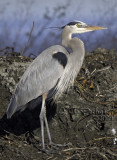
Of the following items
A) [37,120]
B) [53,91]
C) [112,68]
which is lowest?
[37,120]

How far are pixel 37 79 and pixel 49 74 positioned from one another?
21 centimetres

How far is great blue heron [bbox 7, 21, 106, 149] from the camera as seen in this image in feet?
16.7

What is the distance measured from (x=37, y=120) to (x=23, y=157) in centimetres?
114

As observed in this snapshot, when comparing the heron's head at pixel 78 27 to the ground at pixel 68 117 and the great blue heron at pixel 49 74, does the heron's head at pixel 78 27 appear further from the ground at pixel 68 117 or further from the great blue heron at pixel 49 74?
the ground at pixel 68 117

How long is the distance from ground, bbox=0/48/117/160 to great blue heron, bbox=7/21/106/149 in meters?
0.29

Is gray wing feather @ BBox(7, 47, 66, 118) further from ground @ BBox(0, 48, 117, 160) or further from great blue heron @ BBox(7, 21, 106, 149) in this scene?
ground @ BBox(0, 48, 117, 160)

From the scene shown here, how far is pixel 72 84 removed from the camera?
5191 mm

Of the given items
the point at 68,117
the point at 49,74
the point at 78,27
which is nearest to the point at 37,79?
the point at 49,74

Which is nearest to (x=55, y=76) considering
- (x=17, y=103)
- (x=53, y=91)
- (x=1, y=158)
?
(x=53, y=91)

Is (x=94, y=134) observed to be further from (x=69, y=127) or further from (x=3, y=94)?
(x=3, y=94)

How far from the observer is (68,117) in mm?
5305

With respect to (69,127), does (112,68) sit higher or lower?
higher

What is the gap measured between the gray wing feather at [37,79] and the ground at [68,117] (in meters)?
0.38

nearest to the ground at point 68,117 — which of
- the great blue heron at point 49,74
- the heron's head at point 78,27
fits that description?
the great blue heron at point 49,74
